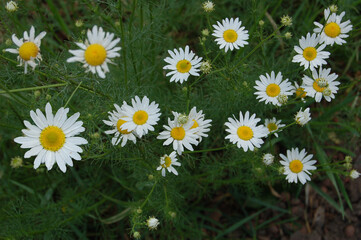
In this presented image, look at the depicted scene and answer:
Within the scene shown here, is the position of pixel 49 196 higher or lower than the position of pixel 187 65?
lower

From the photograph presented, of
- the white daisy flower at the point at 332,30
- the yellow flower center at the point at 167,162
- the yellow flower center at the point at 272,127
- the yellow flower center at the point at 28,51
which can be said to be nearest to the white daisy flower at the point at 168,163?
the yellow flower center at the point at 167,162

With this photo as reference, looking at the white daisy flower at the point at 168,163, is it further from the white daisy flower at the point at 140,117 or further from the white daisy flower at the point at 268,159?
the white daisy flower at the point at 268,159

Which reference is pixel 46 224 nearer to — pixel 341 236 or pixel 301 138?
pixel 301 138

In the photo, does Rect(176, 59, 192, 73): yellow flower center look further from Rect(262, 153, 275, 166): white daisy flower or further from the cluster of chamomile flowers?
Rect(262, 153, 275, 166): white daisy flower

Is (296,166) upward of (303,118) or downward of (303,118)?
downward

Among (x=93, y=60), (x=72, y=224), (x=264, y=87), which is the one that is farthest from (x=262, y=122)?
(x=72, y=224)

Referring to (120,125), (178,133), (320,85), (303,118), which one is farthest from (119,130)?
(320,85)

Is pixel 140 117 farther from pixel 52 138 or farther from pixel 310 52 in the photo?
pixel 310 52
